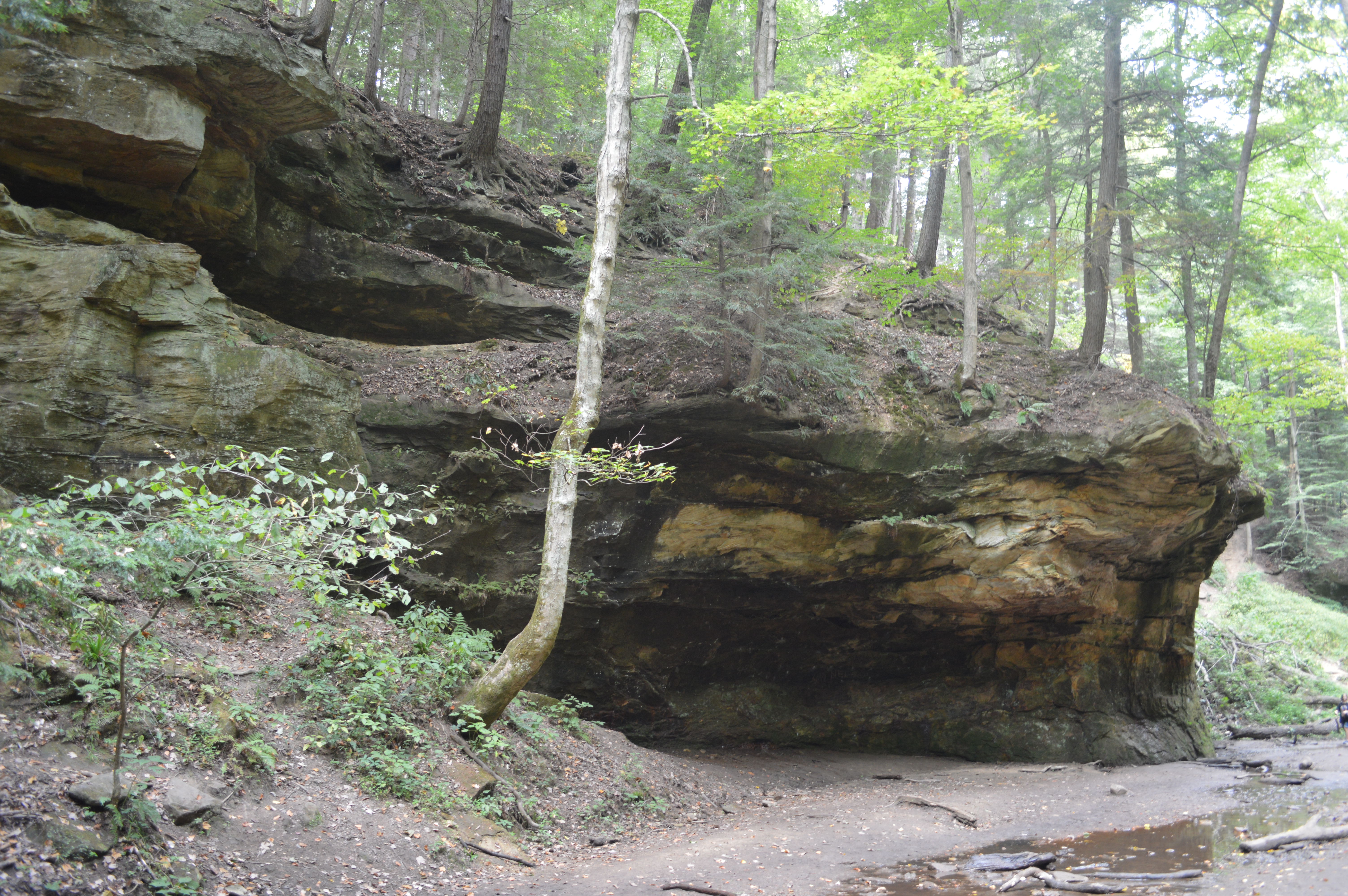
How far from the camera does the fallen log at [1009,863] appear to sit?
21.7 feet

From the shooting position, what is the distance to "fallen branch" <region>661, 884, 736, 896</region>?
5.59 meters

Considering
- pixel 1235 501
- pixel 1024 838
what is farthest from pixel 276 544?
pixel 1235 501

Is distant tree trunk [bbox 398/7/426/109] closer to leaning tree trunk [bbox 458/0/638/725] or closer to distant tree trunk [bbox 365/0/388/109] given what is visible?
distant tree trunk [bbox 365/0/388/109]

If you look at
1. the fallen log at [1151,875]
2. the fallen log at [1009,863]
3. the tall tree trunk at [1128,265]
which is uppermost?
the tall tree trunk at [1128,265]

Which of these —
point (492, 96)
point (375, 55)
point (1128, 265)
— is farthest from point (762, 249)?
point (1128, 265)

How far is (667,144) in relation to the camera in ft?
35.3

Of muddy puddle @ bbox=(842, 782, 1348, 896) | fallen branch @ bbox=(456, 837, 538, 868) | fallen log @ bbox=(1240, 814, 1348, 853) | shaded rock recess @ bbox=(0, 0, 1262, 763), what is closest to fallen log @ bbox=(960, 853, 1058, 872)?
muddy puddle @ bbox=(842, 782, 1348, 896)

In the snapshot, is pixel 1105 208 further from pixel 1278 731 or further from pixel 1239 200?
pixel 1278 731

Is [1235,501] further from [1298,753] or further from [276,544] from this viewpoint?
[276,544]

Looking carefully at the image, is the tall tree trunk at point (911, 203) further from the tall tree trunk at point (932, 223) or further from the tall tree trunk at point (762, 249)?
the tall tree trunk at point (762, 249)

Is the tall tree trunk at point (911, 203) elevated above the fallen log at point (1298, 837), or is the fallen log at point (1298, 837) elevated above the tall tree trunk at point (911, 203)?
the tall tree trunk at point (911, 203)

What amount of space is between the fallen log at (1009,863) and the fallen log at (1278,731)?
1386cm

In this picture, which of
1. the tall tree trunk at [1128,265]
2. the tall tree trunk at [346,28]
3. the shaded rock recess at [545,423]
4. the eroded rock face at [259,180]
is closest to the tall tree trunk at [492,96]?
the shaded rock recess at [545,423]

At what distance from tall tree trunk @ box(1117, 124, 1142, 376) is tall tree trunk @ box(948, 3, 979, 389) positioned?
13.8ft
